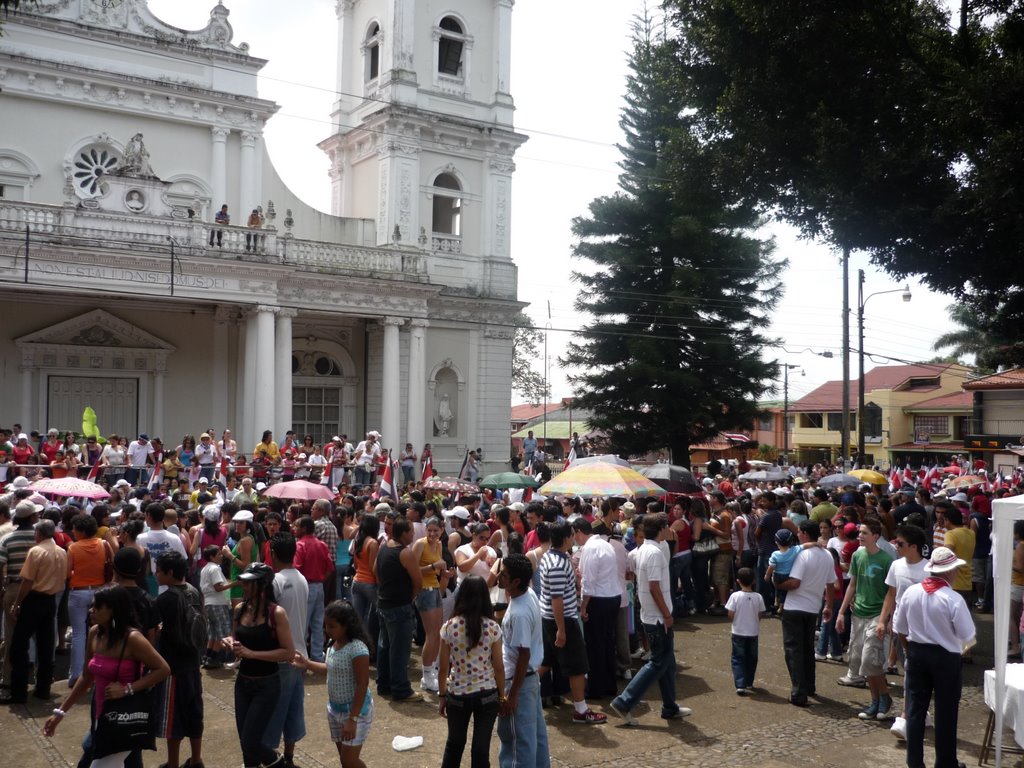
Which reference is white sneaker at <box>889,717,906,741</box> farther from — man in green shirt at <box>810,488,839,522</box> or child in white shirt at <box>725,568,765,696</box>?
man in green shirt at <box>810,488,839,522</box>

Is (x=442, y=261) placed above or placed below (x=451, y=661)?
above

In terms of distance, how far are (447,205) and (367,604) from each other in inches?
887

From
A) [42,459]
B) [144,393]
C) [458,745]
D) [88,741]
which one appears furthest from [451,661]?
[144,393]

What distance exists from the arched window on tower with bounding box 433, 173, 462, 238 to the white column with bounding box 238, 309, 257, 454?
25.5ft

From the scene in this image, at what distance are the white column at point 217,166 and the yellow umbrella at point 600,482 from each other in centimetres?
1637

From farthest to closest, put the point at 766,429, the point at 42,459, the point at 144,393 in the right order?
the point at 766,429 < the point at 144,393 < the point at 42,459

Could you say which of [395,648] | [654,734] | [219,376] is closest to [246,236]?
[219,376]

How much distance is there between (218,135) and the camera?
1025 inches

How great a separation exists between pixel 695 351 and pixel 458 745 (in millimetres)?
27804

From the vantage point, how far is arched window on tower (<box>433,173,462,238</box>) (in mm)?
30097

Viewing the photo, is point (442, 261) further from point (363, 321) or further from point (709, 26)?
point (709, 26)

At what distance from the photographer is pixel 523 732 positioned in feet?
20.8

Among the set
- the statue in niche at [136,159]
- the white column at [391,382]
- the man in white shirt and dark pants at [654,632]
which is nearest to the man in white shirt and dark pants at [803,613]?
the man in white shirt and dark pants at [654,632]

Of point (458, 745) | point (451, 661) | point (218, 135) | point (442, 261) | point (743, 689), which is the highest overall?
point (218, 135)
